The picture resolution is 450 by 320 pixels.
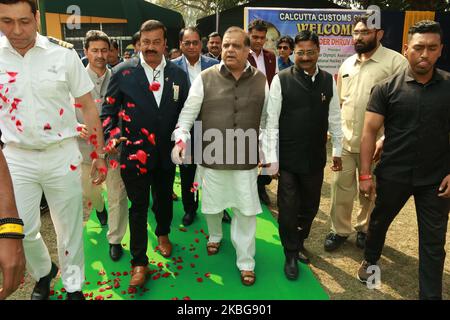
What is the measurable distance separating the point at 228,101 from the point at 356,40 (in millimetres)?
1581

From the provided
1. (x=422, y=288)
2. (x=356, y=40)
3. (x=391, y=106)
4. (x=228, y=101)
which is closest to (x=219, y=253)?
(x=228, y=101)

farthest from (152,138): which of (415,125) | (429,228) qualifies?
(429,228)

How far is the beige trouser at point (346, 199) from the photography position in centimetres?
420

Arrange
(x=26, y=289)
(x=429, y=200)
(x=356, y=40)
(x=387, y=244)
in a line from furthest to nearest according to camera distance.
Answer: (x=387, y=244), (x=356, y=40), (x=26, y=289), (x=429, y=200)

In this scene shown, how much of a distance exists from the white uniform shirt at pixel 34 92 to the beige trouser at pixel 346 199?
2801mm

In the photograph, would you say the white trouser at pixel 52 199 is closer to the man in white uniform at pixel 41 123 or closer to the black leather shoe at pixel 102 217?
the man in white uniform at pixel 41 123

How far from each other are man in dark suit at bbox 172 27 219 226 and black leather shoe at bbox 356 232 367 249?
→ 200 cm

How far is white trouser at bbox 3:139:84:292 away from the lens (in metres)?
2.86

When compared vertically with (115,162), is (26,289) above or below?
below

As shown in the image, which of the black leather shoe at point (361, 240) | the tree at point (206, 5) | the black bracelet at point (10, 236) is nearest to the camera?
the black bracelet at point (10, 236)

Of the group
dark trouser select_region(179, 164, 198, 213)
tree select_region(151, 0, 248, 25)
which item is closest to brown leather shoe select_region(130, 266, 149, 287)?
dark trouser select_region(179, 164, 198, 213)

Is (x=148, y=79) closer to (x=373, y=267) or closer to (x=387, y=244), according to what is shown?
(x=373, y=267)

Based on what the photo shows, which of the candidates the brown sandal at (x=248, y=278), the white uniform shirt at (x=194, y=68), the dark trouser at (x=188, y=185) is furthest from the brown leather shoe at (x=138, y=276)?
the white uniform shirt at (x=194, y=68)

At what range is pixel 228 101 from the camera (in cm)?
352
